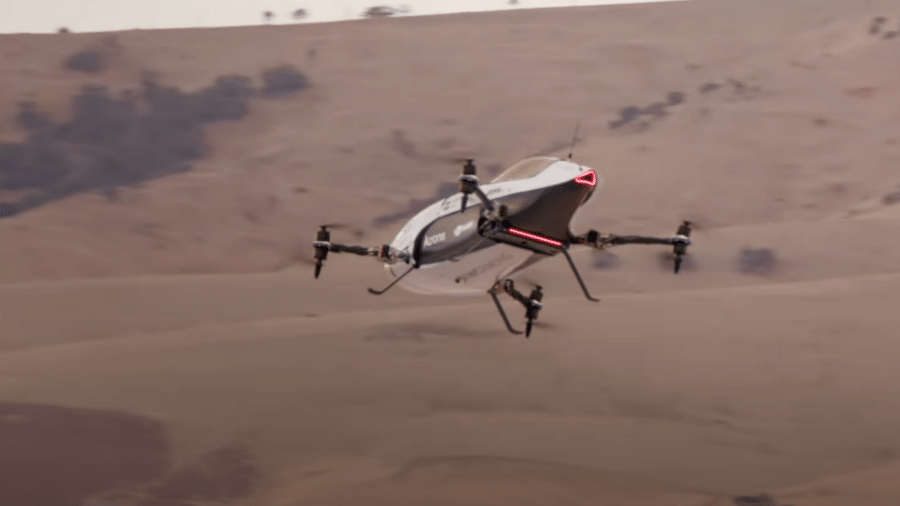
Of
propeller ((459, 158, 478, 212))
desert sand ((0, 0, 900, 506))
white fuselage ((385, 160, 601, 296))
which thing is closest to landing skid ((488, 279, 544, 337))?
white fuselage ((385, 160, 601, 296))

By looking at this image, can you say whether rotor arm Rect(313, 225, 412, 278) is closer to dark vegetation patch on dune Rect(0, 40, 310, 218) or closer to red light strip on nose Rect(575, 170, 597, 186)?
red light strip on nose Rect(575, 170, 597, 186)

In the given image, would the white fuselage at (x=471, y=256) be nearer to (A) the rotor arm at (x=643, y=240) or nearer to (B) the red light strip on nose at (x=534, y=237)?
(B) the red light strip on nose at (x=534, y=237)

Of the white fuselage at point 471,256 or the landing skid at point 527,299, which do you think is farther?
the landing skid at point 527,299

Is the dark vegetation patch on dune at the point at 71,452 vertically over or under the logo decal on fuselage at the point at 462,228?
under

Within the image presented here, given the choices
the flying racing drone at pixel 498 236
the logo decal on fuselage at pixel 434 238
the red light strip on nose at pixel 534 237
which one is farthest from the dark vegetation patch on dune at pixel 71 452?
the red light strip on nose at pixel 534 237

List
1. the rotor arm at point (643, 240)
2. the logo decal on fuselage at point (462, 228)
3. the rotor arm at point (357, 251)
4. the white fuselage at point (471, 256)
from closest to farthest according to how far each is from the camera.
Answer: the white fuselage at point (471, 256) < the rotor arm at point (643, 240) < the logo decal on fuselage at point (462, 228) < the rotor arm at point (357, 251)

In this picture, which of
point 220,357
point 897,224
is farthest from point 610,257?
point 220,357

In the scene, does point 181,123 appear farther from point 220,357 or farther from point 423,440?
point 423,440
